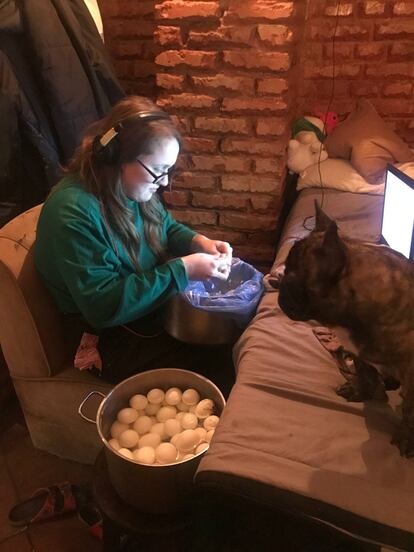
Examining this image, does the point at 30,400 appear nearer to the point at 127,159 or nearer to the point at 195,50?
the point at 127,159

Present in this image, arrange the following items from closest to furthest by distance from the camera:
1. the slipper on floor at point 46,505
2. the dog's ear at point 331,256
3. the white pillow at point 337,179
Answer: the dog's ear at point 331,256, the slipper on floor at point 46,505, the white pillow at point 337,179

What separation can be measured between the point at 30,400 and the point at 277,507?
965 mm

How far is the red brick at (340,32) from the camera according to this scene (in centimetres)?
257

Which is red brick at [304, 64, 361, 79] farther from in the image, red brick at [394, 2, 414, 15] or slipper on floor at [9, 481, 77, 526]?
slipper on floor at [9, 481, 77, 526]

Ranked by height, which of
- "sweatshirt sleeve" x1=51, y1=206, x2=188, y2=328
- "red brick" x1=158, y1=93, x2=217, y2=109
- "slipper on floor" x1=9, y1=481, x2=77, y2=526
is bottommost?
"slipper on floor" x1=9, y1=481, x2=77, y2=526

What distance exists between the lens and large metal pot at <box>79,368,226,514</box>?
42.1 inches

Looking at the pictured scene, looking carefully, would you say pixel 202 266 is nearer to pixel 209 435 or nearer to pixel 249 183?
pixel 209 435

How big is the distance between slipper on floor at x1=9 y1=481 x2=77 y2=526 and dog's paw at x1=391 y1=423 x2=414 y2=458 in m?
1.02

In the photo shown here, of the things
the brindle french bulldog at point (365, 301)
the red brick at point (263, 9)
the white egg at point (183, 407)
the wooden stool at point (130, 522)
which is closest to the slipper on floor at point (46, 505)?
the wooden stool at point (130, 522)

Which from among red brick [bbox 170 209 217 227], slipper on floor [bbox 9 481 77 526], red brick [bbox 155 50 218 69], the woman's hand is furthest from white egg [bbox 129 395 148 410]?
red brick [bbox 155 50 218 69]

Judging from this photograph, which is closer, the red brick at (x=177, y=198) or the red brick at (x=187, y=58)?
the red brick at (x=187, y=58)

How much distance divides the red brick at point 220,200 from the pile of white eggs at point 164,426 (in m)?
0.96

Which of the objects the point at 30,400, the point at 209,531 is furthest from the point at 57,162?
the point at 209,531

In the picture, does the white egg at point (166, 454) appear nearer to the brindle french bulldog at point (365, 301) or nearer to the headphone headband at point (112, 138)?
the brindle french bulldog at point (365, 301)
